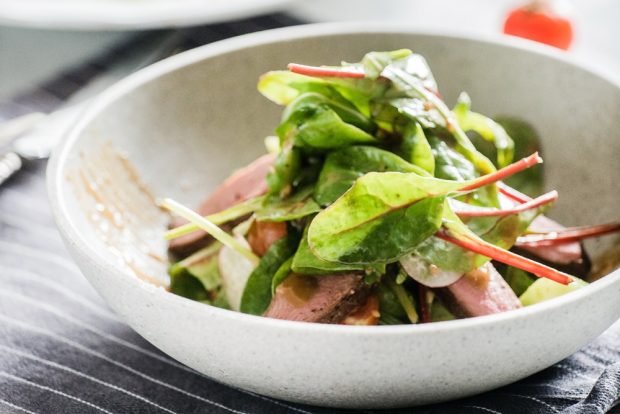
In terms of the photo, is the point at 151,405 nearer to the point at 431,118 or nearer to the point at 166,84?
the point at 431,118

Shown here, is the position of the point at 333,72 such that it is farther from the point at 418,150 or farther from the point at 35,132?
the point at 35,132

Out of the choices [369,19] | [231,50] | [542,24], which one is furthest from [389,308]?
[369,19]

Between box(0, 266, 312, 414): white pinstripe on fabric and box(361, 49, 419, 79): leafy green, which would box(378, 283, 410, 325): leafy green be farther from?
box(361, 49, 419, 79): leafy green

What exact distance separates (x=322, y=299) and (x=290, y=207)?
14cm

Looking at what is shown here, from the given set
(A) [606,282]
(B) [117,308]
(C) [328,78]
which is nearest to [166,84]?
(C) [328,78]

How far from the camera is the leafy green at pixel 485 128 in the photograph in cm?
112

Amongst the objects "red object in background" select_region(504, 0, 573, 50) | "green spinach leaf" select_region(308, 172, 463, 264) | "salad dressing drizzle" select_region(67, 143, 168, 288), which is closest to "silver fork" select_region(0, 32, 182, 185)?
"salad dressing drizzle" select_region(67, 143, 168, 288)

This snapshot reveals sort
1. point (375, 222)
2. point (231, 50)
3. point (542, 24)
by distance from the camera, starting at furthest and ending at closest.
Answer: point (542, 24) < point (231, 50) < point (375, 222)

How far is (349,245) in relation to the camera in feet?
2.86

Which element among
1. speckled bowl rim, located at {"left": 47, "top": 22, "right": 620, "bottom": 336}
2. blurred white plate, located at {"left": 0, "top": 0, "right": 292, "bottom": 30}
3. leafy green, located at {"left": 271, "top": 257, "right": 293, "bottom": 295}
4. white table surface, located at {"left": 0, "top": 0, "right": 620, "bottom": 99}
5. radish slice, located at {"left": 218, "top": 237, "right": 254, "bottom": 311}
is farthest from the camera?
white table surface, located at {"left": 0, "top": 0, "right": 620, "bottom": 99}

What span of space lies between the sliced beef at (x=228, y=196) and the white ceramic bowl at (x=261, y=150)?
0.05 meters

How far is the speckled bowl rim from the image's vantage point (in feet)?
2.46

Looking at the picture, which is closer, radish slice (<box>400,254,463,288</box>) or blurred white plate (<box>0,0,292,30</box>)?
radish slice (<box>400,254,463,288</box>)

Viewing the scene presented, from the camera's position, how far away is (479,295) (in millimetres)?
930
